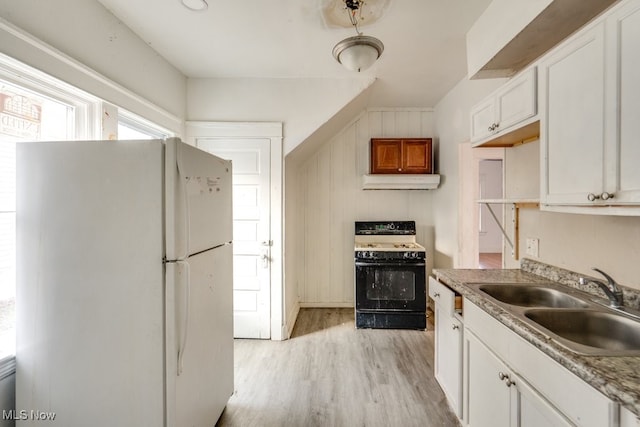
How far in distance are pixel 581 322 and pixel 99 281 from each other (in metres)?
2.23

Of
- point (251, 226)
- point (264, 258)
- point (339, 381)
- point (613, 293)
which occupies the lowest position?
point (339, 381)

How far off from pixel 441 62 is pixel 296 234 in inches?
97.2

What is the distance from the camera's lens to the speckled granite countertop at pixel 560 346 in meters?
0.78

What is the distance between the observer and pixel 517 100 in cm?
154

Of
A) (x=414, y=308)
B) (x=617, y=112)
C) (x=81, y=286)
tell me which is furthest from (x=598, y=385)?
(x=414, y=308)

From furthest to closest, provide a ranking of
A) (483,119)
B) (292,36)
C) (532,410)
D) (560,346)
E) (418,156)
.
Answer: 1. (418,156)
2. (292,36)
3. (483,119)
4. (532,410)
5. (560,346)

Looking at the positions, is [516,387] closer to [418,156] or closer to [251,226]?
[251,226]

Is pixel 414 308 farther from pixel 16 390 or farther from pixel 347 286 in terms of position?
pixel 16 390

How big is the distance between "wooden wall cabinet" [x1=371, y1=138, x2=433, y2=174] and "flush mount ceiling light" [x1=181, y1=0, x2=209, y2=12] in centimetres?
226

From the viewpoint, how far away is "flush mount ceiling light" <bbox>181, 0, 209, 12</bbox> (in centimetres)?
181

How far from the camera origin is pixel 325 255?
3951mm

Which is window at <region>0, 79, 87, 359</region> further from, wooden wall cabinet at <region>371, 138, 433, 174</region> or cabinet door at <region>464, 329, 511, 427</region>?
wooden wall cabinet at <region>371, 138, 433, 174</region>

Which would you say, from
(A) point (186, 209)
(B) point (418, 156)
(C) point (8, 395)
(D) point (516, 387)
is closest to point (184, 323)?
(A) point (186, 209)

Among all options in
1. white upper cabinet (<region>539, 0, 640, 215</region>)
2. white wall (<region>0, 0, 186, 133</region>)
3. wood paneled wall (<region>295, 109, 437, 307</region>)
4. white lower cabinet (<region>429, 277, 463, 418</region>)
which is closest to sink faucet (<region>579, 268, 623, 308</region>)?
white upper cabinet (<region>539, 0, 640, 215</region>)
